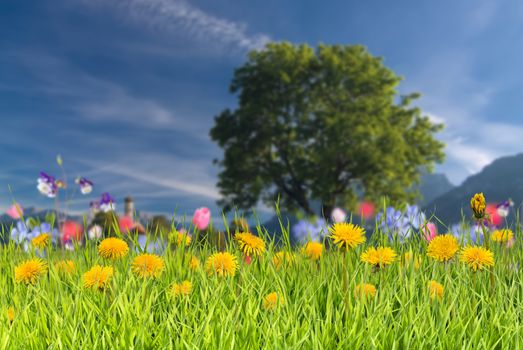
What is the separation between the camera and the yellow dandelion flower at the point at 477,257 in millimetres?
2844

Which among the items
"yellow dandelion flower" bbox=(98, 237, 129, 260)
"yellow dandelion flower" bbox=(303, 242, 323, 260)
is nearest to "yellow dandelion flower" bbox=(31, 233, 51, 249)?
"yellow dandelion flower" bbox=(98, 237, 129, 260)

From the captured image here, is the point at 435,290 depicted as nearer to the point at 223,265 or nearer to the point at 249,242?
the point at 249,242

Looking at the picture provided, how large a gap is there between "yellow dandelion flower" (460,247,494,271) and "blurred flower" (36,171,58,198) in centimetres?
659

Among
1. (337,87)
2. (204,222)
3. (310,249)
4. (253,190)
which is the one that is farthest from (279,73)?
(310,249)

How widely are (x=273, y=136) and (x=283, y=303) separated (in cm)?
2773

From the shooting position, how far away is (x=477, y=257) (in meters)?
2.86

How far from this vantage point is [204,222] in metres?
6.09

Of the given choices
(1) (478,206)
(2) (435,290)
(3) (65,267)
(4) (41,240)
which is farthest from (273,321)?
(4) (41,240)

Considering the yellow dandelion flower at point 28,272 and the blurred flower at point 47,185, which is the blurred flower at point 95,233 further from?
the blurred flower at point 47,185

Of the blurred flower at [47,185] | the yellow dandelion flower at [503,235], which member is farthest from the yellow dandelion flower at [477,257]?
the blurred flower at [47,185]

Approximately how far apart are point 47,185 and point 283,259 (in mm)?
6118

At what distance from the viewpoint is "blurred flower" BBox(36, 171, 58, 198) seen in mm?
8245

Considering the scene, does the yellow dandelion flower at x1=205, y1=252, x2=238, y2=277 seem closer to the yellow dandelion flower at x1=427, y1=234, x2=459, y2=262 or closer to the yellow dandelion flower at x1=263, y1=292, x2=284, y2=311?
the yellow dandelion flower at x1=263, y1=292, x2=284, y2=311

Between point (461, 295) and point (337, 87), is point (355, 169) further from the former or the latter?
point (461, 295)
